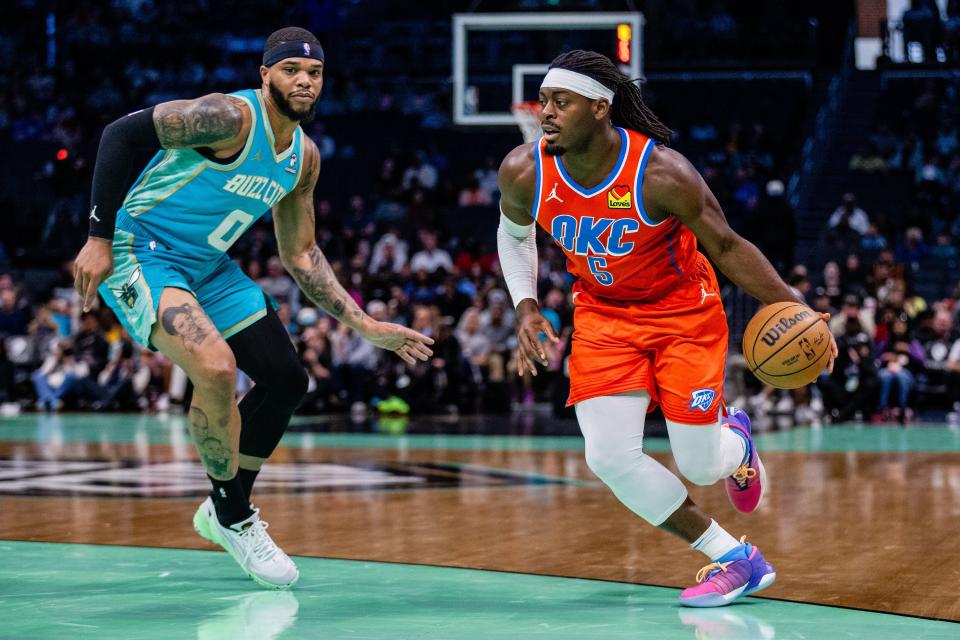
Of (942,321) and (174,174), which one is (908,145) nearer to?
(942,321)

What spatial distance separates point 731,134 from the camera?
20938 mm

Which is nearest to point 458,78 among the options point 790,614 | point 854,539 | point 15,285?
point 15,285

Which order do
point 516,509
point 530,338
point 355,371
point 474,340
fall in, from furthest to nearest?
point 474,340, point 355,371, point 516,509, point 530,338

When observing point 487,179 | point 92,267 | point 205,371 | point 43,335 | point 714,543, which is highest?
point 487,179

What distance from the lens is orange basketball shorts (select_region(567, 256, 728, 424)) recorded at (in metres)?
4.67

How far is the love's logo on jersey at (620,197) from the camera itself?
461 centimetres

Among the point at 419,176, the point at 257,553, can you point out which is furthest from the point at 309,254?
the point at 419,176

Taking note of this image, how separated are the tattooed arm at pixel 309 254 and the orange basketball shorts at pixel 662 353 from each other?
80 cm

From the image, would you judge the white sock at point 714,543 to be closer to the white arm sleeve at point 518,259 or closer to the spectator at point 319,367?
the white arm sleeve at point 518,259

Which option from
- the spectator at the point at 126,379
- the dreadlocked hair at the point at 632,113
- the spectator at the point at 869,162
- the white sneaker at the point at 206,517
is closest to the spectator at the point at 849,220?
the spectator at the point at 869,162

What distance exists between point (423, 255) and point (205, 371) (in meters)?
12.8

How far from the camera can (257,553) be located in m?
4.89

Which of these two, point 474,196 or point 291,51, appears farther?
point 474,196

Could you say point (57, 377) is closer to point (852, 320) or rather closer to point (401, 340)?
point (852, 320)
